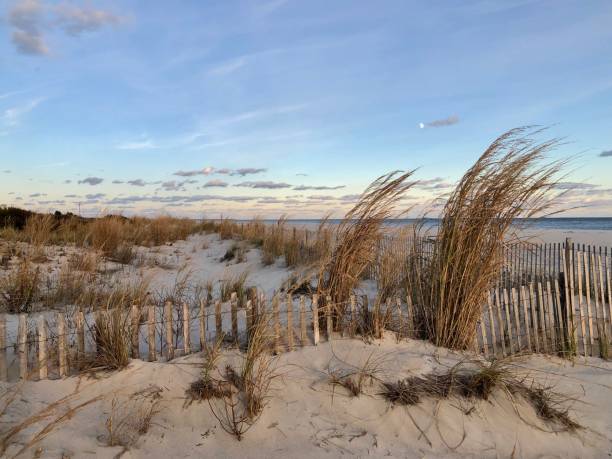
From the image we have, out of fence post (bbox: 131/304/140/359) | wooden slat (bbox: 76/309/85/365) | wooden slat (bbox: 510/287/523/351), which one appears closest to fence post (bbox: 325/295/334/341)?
fence post (bbox: 131/304/140/359)

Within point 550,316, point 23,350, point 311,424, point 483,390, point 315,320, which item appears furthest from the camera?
point 550,316

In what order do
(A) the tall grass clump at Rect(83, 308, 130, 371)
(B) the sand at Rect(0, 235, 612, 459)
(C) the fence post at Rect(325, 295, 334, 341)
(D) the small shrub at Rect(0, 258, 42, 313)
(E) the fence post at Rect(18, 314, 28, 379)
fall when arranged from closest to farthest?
(B) the sand at Rect(0, 235, 612, 459) → (E) the fence post at Rect(18, 314, 28, 379) → (A) the tall grass clump at Rect(83, 308, 130, 371) → (C) the fence post at Rect(325, 295, 334, 341) → (D) the small shrub at Rect(0, 258, 42, 313)

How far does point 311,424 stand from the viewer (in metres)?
3.13

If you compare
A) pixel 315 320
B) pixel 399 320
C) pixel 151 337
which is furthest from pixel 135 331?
pixel 399 320

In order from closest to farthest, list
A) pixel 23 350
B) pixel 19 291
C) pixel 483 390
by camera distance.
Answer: pixel 23 350
pixel 483 390
pixel 19 291

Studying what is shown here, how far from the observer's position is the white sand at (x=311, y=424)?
2822mm

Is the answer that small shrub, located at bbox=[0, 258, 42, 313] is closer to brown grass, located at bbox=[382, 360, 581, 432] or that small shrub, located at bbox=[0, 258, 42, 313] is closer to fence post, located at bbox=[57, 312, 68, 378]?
fence post, located at bbox=[57, 312, 68, 378]

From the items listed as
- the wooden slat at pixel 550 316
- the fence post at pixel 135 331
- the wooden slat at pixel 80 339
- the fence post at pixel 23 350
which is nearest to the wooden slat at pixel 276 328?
the fence post at pixel 135 331

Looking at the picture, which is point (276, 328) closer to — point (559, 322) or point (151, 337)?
point (151, 337)

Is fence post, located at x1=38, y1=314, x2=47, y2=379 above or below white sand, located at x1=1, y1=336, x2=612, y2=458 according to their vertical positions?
above

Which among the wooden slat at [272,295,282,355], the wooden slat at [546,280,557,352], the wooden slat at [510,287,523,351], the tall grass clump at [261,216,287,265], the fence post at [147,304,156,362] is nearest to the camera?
the fence post at [147,304,156,362]

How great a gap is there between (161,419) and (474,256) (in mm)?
3161

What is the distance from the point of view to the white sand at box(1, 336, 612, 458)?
2822 mm

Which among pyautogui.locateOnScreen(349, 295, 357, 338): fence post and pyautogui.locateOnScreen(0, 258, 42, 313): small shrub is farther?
pyautogui.locateOnScreen(0, 258, 42, 313): small shrub
